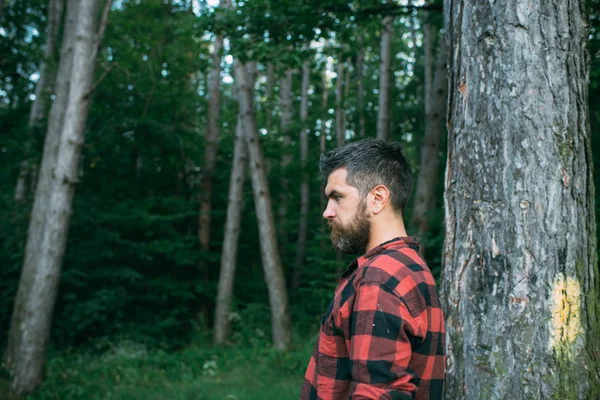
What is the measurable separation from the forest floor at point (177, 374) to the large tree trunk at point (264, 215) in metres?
0.50

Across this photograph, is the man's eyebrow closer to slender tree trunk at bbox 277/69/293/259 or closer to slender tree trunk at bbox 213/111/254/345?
slender tree trunk at bbox 213/111/254/345

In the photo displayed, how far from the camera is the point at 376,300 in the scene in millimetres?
1672

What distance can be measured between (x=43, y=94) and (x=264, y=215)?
7.91 m

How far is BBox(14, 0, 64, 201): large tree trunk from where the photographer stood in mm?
13188

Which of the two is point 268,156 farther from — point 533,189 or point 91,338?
point 533,189

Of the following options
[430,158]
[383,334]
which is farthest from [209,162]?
[383,334]

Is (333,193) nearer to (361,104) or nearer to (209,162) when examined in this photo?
(209,162)

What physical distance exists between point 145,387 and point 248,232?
24.2 feet

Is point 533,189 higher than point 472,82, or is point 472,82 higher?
point 472,82

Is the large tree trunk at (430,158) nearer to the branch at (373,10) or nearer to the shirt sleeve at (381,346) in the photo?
the branch at (373,10)

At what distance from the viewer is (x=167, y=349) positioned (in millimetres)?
13484

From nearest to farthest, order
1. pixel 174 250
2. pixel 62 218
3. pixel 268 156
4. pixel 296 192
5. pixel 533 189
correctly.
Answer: pixel 533 189
pixel 62 218
pixel 174 250
pixel 268 156
pixel 296 192

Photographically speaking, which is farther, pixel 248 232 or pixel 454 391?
pixel 248 232

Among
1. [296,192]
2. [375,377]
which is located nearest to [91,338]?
[296,192]
